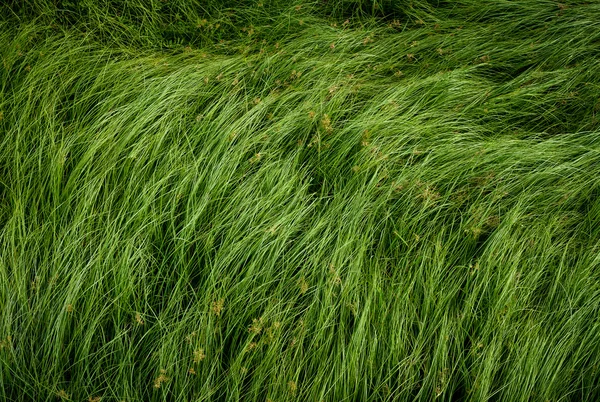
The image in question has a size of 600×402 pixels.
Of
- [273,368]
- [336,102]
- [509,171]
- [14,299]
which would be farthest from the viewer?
[336,102]

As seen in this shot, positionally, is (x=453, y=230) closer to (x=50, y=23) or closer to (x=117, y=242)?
(x=117, y=242)

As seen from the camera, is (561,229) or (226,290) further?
(561,229)

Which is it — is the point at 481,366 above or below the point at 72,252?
below

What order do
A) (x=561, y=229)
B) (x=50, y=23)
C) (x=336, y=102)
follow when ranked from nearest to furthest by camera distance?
(x=561, y=229)
(x=336, y=102)
(x=50, y=23)

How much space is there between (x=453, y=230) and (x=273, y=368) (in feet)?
3.39

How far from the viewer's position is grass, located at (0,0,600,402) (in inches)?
87.6

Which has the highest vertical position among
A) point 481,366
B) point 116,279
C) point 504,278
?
point 116,279

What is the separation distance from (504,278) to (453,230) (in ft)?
1.10

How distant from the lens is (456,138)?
9.45 feet

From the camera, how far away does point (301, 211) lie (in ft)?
8.47

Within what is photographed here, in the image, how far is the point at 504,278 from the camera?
2.37m

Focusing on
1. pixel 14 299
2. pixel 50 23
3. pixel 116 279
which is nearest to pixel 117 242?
pixel 116 279

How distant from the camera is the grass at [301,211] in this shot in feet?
7.30

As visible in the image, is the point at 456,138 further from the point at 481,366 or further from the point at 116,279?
the point at 116,279
